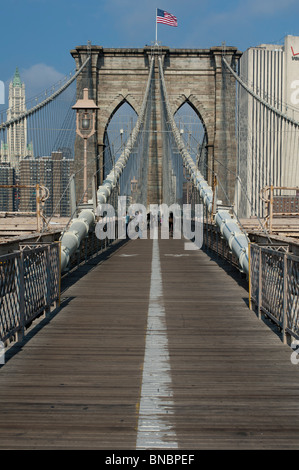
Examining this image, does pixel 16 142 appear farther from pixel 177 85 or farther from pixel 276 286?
pixel 276 286

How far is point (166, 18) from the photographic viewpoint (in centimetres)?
4838

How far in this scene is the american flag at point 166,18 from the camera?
4791 centimetres

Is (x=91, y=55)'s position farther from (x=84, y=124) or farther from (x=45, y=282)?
(x=45, y=282)

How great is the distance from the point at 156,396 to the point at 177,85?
43.8 m

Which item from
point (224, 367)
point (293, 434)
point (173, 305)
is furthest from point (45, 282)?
point (293, 434)

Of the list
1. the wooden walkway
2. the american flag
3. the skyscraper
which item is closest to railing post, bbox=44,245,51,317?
the wooden walkway

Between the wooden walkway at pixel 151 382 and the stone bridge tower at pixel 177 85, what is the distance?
125ft

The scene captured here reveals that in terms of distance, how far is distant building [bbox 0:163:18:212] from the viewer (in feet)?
118

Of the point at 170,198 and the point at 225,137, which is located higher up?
the point at 225,137

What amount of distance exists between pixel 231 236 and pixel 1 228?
1390cm

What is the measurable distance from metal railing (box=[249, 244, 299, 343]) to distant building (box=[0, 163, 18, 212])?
26.8 meters

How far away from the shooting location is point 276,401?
4.36 m

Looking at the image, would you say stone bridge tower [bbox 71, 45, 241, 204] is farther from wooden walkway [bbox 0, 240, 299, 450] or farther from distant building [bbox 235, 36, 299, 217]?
wooden walkway [bbox 0, 240, 299, 450]

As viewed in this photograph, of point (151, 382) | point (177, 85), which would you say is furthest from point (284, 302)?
point (177, 85)
